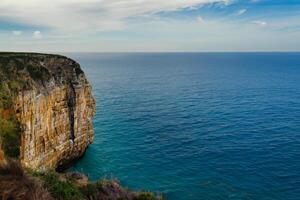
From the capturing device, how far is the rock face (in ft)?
123

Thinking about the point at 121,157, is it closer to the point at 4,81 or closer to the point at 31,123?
the point at 31,123

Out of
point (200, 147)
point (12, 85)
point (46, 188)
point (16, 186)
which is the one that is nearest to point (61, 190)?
point (46, 188)

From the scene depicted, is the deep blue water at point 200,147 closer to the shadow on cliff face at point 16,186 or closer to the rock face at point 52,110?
the rock face at point 52,110

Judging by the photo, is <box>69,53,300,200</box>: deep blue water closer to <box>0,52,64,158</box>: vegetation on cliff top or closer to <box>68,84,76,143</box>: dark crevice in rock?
<box>68,84,76,143</box>: dark crevice in rock

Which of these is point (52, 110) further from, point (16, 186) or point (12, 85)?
point (16, 186)

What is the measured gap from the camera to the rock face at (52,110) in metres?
37.6

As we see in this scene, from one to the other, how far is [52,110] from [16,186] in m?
31.4

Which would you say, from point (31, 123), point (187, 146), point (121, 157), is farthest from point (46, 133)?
point (187, 146)

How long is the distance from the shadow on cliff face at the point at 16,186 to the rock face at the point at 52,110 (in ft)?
72.2

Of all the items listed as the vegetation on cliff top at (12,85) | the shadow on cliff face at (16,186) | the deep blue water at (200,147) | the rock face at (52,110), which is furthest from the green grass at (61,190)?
the deep blue water at (200,147)

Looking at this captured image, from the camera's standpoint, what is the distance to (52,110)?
140ft

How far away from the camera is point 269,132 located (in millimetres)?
57438

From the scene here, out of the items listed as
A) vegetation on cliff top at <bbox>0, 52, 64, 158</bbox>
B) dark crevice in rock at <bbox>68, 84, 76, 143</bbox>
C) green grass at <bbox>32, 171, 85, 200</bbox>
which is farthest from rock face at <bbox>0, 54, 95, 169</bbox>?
green grass at <bbox>32, 171, 85, 200</bbox>

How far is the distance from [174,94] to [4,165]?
3110 inches
